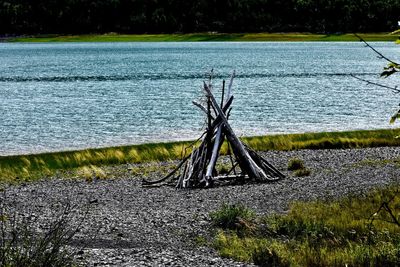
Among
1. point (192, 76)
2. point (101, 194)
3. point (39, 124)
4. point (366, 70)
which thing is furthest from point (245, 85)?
point (101, 194)

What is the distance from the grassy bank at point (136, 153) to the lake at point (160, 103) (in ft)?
11.2

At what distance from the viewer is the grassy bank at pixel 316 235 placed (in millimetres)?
14219

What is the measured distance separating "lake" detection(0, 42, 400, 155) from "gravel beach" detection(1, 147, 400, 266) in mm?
4469

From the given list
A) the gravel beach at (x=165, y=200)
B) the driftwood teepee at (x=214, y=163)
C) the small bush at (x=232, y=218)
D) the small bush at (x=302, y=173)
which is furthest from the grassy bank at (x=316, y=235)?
the small bush at (x=302, y=173)

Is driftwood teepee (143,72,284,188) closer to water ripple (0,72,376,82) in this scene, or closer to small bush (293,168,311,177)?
small bush (293,168,311,177)

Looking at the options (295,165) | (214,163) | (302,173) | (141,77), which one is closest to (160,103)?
(141,77)

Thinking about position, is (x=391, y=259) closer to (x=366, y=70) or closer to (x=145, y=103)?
(x=145, y=103)

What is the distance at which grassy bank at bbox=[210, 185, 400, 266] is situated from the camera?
14.2 m

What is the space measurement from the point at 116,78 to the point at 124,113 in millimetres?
53020

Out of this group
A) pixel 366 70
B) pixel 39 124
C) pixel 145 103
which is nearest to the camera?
pixel 39 124

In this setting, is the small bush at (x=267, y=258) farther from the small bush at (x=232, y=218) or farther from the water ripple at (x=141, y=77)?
the water ripple at (x=141, y=77)

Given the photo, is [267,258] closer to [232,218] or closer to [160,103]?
[232,218]

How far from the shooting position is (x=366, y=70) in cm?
12888

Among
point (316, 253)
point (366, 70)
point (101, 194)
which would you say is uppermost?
point (316, 253)
